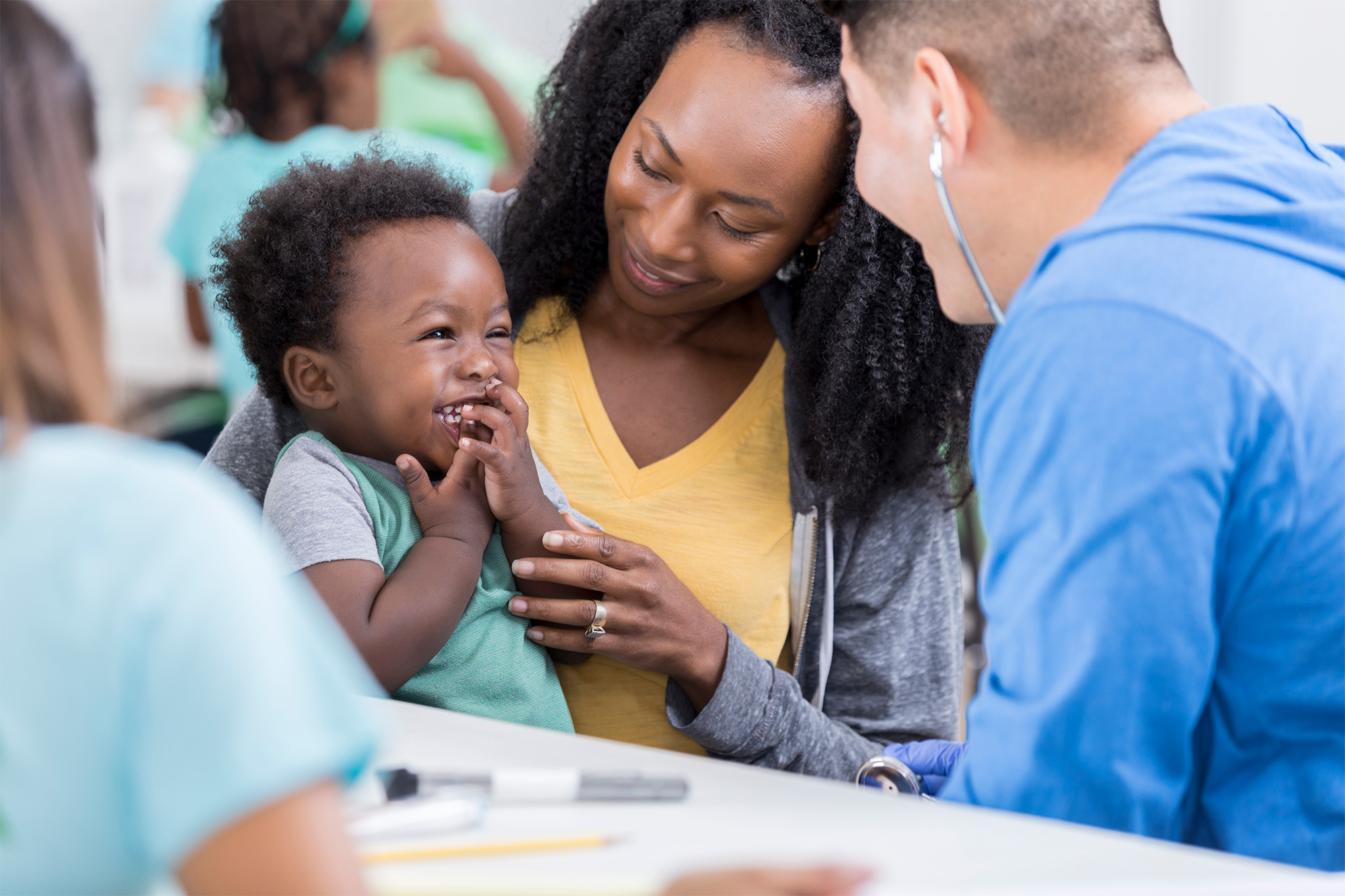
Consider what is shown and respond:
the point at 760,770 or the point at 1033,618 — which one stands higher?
the point at 1033,618

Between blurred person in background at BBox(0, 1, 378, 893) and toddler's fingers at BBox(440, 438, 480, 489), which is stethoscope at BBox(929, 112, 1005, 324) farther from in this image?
blurred person in background at BBox(0, 1, 378, 893)

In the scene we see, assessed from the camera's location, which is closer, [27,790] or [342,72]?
[27,790]

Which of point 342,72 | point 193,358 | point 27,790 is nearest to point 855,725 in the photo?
point 27,790

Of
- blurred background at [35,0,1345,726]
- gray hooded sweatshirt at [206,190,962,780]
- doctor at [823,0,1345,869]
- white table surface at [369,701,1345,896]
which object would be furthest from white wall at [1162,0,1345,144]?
white table surface at [369,701,1345,896]

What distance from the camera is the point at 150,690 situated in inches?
21.9

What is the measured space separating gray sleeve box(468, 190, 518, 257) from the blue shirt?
0.88 meters

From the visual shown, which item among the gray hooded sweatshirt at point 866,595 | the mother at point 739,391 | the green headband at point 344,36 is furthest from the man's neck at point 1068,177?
the green headband at point 344,36

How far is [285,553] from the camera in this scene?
4.23 ft

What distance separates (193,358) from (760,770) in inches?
114

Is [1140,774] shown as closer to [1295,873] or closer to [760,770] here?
[1295,873]

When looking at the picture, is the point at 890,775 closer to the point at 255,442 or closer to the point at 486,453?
the point at 486,453

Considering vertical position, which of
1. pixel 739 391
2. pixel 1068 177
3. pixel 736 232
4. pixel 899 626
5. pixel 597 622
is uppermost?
pixel 1068 177

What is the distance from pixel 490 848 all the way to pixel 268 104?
2.56 metres

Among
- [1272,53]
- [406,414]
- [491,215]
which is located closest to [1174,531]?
[406,414]
